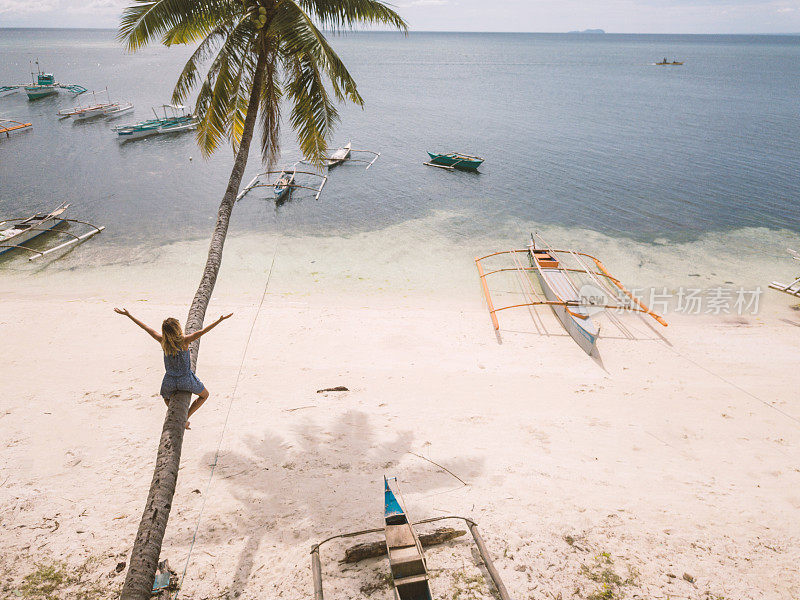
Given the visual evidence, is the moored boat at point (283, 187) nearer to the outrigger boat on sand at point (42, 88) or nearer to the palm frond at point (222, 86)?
the palm frond at point (222, 86)

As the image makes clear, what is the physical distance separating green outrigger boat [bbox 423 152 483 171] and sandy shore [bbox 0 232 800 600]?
19.3 m

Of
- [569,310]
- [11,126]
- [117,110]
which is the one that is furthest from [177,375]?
→ [117,110]

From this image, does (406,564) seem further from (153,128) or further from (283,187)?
(153,128)

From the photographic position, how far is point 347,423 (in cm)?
877

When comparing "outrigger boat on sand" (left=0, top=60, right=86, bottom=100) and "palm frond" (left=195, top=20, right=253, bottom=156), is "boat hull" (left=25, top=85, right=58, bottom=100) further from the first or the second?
"palm frond" (left=195, top=20, right=253, bottom=156)

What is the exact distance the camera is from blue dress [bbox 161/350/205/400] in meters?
5.29

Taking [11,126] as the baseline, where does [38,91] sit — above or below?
above

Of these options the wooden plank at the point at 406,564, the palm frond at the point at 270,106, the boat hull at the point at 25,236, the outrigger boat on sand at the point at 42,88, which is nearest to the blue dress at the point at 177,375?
the wooden plank at the point at 406,564

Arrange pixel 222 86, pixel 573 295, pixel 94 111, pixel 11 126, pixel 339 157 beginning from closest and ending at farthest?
pixel 222 86 → pixel 573 295 → pixel 339 157 → pixel 11 126 → pixel 94 111

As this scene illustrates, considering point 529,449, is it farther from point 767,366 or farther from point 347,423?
point 767,366

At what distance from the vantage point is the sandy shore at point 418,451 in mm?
5633

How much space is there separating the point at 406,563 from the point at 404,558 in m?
0.07

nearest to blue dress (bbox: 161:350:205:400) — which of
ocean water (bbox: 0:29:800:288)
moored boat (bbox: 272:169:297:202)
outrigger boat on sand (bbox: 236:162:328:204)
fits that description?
ocean water (bbox: 0:29:800:288)

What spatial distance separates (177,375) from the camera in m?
5.38
